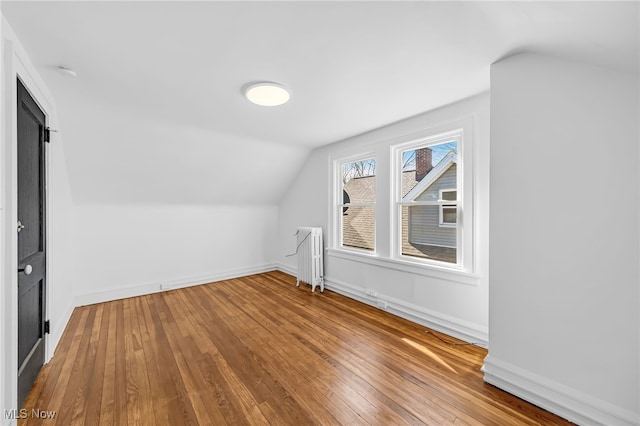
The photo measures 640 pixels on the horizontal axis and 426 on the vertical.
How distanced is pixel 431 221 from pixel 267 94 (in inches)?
84.0

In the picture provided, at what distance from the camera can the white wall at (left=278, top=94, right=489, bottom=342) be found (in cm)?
235

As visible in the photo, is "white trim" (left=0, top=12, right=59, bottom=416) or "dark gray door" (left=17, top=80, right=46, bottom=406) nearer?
"white trim" (left=0, top=12, right=59, bottom=416)

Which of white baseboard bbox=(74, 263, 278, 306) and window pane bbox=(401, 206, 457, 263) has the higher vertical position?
window pane bbox=(401, 206, 457, 263)

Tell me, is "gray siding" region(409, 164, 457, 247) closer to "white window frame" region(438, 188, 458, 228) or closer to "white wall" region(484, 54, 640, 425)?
"white window frame" region(438, 188, 458, 228)

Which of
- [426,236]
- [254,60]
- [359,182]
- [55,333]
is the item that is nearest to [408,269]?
[426,236]

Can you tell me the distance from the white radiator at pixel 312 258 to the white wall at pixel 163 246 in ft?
4.24

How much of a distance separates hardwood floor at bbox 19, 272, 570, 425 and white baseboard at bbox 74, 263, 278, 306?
0.28m

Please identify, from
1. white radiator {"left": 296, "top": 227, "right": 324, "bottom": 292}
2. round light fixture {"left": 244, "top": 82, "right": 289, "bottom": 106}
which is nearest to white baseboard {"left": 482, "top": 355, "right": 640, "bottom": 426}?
white radiator {"left": 296, "top": 227, "right": 324, "bottom": 292}

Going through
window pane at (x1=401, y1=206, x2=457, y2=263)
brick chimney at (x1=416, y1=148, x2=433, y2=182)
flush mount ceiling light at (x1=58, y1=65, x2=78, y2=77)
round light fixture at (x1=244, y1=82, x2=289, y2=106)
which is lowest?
window pane at (x1=401, y1=206, x2=457, y2=263)

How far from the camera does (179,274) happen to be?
4176 millimetres

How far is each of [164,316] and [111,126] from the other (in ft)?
7.34

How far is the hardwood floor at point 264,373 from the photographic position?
62.2 inches

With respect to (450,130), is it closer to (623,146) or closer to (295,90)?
(623,146)

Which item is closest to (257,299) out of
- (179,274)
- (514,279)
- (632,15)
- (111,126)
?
(179,274)
